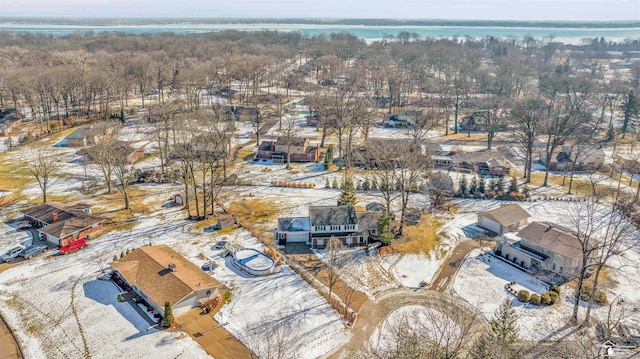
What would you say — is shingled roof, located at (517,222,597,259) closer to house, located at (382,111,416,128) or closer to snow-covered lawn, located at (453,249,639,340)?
snow-covered lawn, located at (453,249,639,340)

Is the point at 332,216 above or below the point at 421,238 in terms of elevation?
above

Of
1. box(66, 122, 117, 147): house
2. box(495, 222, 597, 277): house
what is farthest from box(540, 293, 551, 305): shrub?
box(66, 122, 117, 147): house

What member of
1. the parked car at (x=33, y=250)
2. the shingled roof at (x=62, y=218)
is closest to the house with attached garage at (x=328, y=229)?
the shingled roof at (x=62, y=218)

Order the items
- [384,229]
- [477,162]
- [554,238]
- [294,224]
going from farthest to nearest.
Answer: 1. [477,162]
2. [294,224]
3. [384,229]
4. [554,238]

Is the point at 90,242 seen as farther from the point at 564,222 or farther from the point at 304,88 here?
the point at 304,88

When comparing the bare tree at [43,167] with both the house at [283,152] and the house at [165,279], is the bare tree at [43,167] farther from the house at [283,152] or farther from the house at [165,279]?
the house at [283,152]

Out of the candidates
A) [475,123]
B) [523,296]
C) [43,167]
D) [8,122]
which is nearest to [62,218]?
[43,167]

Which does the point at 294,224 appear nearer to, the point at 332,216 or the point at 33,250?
the point at 332,216
